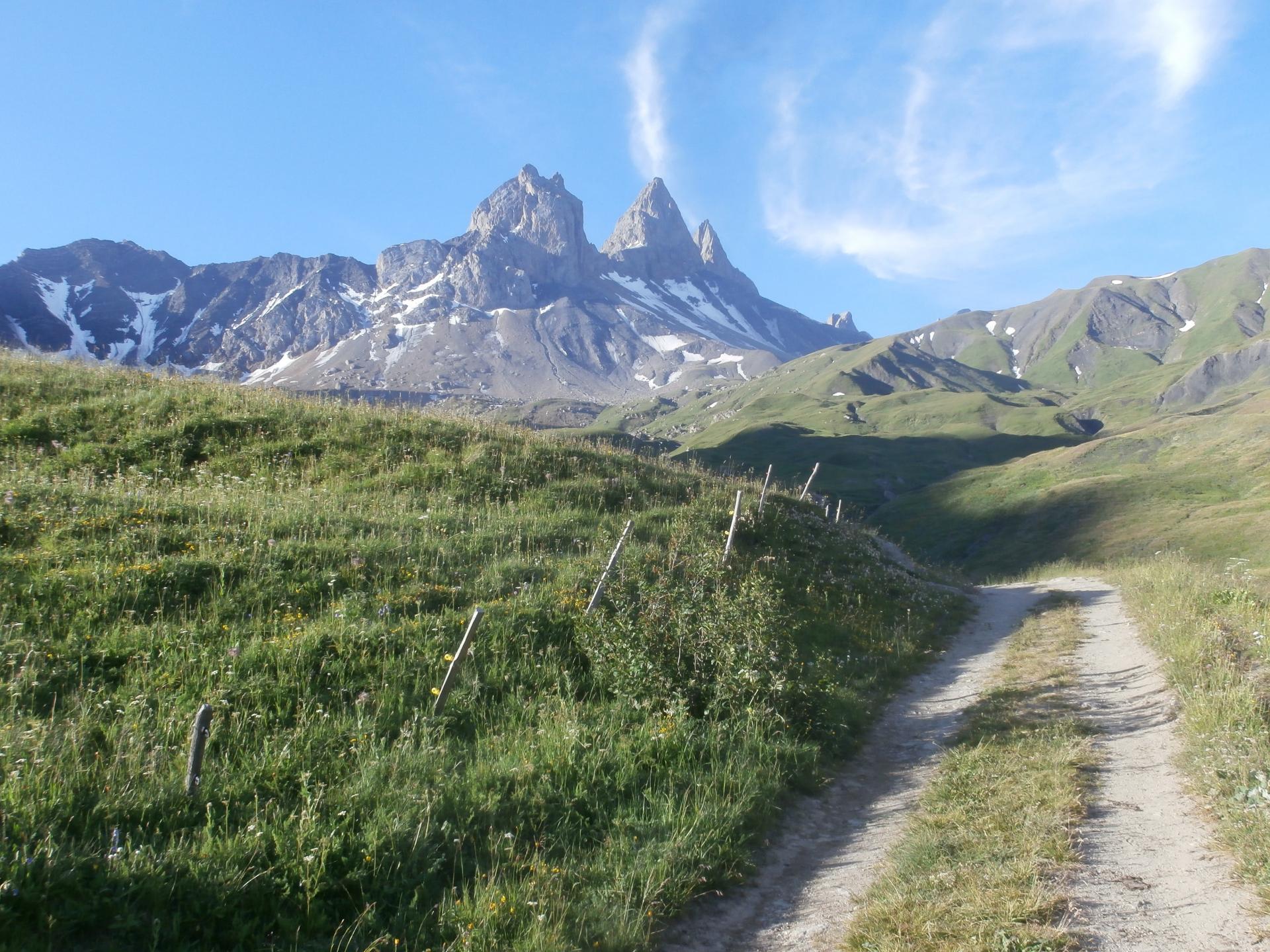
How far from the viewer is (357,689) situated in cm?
825

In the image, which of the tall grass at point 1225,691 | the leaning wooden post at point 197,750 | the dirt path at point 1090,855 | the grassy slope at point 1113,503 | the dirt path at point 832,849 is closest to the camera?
the dirt path at point 1090,855

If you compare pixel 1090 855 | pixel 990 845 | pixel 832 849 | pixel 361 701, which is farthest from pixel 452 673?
pixel 1090 855

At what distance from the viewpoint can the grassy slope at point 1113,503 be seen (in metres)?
58.6

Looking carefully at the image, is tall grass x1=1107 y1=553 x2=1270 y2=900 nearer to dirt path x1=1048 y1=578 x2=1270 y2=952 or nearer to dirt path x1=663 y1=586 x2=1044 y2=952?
dirt path x1=1048 y1=578 x2=1270 y2=952

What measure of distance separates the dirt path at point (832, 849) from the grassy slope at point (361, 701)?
0.31 metres

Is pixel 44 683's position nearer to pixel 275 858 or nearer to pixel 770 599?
pixel 275 858

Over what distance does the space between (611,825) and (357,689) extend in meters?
3.30

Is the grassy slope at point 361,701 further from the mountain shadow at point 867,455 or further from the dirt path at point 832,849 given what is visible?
the mountain shadow at point 867,455

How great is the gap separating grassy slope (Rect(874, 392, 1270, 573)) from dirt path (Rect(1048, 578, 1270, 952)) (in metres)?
42.7

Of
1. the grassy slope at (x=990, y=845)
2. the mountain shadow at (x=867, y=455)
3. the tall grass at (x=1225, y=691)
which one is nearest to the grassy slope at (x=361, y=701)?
the grassy slope at (x=990, y=845)

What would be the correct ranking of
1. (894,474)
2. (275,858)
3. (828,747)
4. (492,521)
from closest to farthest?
(275,858)
(828,747)
(492,521)
(894,474)

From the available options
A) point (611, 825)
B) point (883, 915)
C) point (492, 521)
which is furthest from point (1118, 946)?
point (492, 521)

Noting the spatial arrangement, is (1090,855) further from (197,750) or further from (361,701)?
(197,750)

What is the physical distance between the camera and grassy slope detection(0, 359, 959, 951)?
5.18 meters
